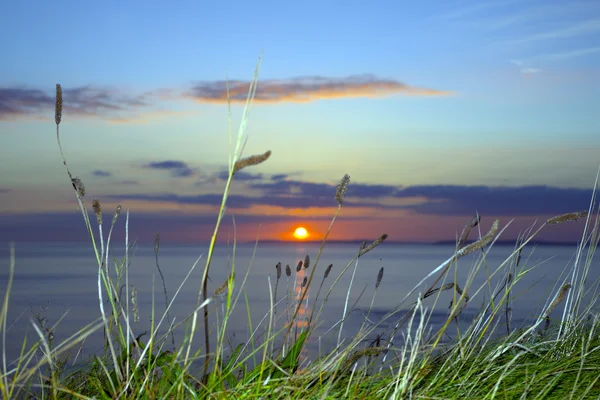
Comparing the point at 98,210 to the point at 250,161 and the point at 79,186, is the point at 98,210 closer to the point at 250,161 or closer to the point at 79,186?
the point at 79,186

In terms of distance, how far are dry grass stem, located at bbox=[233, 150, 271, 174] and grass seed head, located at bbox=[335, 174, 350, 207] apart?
533 millimetres

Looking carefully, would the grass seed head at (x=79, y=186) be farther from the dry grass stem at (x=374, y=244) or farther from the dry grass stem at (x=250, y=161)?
the dry grass stem at (x=374, y=244)

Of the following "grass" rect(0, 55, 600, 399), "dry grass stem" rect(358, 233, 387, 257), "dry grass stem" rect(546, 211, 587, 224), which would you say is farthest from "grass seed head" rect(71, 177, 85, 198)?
"dry grass stem" rect(546, 211, 587, 224)

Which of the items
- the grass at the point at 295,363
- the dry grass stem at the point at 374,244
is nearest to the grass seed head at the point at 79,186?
the grass at the point at 295,363

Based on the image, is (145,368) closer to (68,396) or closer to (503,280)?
(68,396)

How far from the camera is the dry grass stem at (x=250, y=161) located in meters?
1.85

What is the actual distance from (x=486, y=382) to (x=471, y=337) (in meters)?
0.25

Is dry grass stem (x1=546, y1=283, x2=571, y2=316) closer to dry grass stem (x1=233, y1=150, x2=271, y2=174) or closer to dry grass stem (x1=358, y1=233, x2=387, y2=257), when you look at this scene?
dry grass stem (x1=358, y1=233, x2=387, y2=257)

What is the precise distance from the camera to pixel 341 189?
2342mm

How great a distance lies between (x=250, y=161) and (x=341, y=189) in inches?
21.8

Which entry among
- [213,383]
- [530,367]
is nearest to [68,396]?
[213,383]

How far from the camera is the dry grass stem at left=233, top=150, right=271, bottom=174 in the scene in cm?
185

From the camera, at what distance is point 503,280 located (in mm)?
3465

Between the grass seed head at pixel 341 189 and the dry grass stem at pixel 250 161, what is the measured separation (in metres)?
0.53
